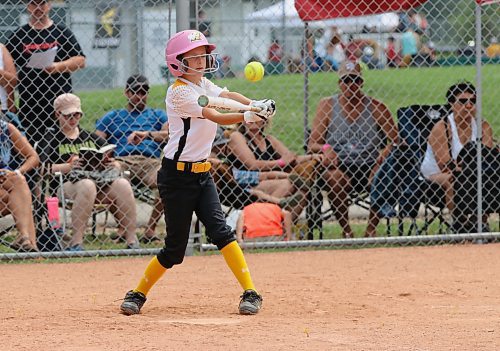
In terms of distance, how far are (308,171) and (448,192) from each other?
1.27 metres

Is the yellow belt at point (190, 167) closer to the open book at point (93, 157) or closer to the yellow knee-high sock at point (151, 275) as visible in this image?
the yellow knee-high sock at point (151, 275)

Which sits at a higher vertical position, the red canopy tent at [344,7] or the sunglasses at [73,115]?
the red canopy tent at [344,7]

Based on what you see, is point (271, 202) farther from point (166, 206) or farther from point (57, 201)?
point (166, 206)

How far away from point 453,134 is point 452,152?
0.17 meters

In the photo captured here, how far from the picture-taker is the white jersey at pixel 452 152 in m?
10.2

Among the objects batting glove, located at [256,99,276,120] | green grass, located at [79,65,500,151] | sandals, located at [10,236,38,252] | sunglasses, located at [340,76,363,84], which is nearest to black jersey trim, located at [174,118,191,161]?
batting glove, located at [256,99,276,120]

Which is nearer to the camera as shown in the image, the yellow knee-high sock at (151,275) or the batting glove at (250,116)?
the batting glove at (250,116)

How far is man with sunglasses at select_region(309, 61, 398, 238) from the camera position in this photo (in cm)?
1017

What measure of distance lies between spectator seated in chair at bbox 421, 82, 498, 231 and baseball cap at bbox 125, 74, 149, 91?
267 cm

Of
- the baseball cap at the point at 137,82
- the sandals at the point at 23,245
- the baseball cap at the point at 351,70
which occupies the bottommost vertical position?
the sandals at the point at 23,245

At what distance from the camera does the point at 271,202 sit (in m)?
9.93

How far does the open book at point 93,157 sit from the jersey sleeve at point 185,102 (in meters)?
3.14

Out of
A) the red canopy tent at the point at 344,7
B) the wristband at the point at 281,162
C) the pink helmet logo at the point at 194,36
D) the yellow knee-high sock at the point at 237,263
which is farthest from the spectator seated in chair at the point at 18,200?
the pink helmet logo at the point at 194,36

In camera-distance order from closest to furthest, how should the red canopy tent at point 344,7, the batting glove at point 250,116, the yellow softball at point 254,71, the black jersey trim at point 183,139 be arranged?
the batting glove at point 250,116, the yellow softball at point 254,71, the black jersey trim at point 183,139, the red canopy tent at point 344,7
